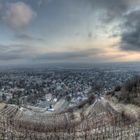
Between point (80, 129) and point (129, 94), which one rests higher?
point (129, 94)

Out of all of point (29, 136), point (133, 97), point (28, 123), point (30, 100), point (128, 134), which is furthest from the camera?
point (30, 100)

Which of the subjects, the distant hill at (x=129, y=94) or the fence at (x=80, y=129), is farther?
the distant hill at (x=129, y=94)

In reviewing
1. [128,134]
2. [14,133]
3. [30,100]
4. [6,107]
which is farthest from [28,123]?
[30,100]

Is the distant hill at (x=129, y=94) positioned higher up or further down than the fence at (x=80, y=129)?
higher up

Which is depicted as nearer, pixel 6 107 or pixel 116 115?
pixel 116 115

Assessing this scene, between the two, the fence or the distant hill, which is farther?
the distant hill

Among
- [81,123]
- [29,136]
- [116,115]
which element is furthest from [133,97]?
[29,136]

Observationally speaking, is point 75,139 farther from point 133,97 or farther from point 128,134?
point 133,97

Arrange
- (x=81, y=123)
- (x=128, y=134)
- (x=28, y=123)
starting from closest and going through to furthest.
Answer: (x=128, y=134) → (x=81, y=123) → (x=28, y=123)

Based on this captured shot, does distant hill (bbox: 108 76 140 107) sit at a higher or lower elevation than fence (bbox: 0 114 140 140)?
higher

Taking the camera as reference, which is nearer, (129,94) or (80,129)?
(80,129)
